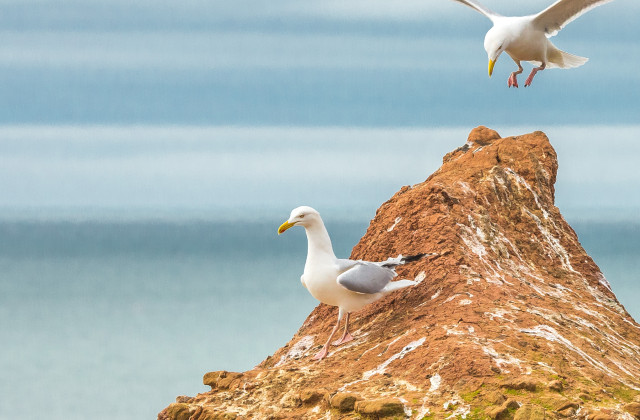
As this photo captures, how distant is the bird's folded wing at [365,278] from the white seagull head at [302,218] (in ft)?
2.74

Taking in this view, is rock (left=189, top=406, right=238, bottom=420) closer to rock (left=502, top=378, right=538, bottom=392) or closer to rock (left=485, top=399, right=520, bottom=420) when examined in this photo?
rock (left=485, top=399, right=520, bottom=420)

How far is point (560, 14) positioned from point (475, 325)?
8.19 m

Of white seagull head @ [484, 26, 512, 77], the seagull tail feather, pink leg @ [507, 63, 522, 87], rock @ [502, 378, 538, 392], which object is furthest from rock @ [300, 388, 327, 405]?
the seagull tail feather

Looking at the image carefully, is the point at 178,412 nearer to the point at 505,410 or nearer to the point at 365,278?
the point at 365,278

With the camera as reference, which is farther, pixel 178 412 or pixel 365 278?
pixel 365 278

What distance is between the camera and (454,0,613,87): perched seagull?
16.3 metres

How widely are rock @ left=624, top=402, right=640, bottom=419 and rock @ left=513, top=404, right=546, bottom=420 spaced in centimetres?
106

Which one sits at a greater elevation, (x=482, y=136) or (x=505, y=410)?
(x=482, y=136)

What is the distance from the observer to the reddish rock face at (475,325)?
970cm

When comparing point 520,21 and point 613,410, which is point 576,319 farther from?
point 520,21

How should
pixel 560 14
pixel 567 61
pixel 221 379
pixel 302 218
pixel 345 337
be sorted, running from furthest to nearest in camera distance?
pixel 567 61 → pixel 560 14 → pixel 345 337 → pixel 302 218 → pixel 221 379

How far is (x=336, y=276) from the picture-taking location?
1187 centimetres

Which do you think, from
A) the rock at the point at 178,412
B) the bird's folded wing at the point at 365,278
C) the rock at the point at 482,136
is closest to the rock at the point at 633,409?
the bird's folded wing at the point at 365,278

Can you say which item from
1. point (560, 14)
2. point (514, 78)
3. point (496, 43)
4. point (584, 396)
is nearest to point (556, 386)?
point (584, 396)
